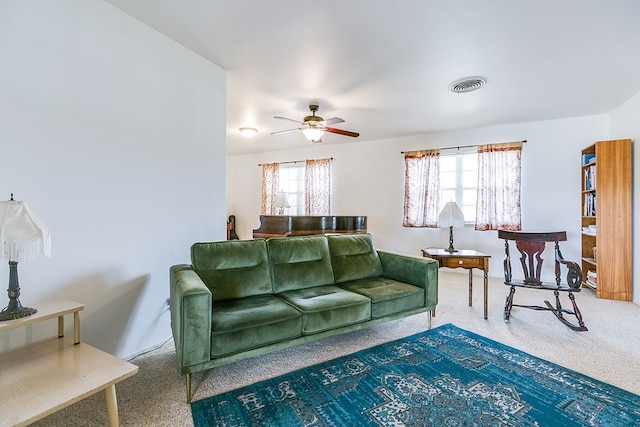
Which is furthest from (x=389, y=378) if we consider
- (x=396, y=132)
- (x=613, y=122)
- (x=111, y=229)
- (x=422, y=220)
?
(x=613, y=122)

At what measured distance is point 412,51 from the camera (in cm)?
260

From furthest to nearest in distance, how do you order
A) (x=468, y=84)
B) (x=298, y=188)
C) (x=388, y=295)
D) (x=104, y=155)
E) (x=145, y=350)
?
(x=298, y=188)
(x=468, y=84)
(x=388, y=295)
(x=145, y=350)
(x=104, y=155)

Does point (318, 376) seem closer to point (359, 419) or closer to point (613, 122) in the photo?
point (359, 419)

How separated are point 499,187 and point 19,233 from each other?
5.56 metres

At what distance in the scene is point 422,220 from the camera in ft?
17.6

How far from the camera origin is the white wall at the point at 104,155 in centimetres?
169

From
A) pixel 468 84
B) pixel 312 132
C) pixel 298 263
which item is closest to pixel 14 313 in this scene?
pixel 298 263

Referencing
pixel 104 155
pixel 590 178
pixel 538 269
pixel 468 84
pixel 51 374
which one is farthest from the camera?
pixel 590 178

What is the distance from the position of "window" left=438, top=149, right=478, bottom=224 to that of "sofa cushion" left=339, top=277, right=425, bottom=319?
3046mm

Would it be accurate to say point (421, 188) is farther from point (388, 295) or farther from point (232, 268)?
point (232, 268)

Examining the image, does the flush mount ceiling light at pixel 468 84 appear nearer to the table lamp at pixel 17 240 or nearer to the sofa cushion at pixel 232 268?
the sofa cushion at pixel 232 268

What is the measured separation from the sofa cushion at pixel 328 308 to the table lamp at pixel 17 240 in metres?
1.51

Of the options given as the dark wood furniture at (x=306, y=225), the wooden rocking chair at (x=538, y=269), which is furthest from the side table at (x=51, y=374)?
the dark wood furniture at (x=306, y=225)

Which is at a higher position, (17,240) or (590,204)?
(590,204)
